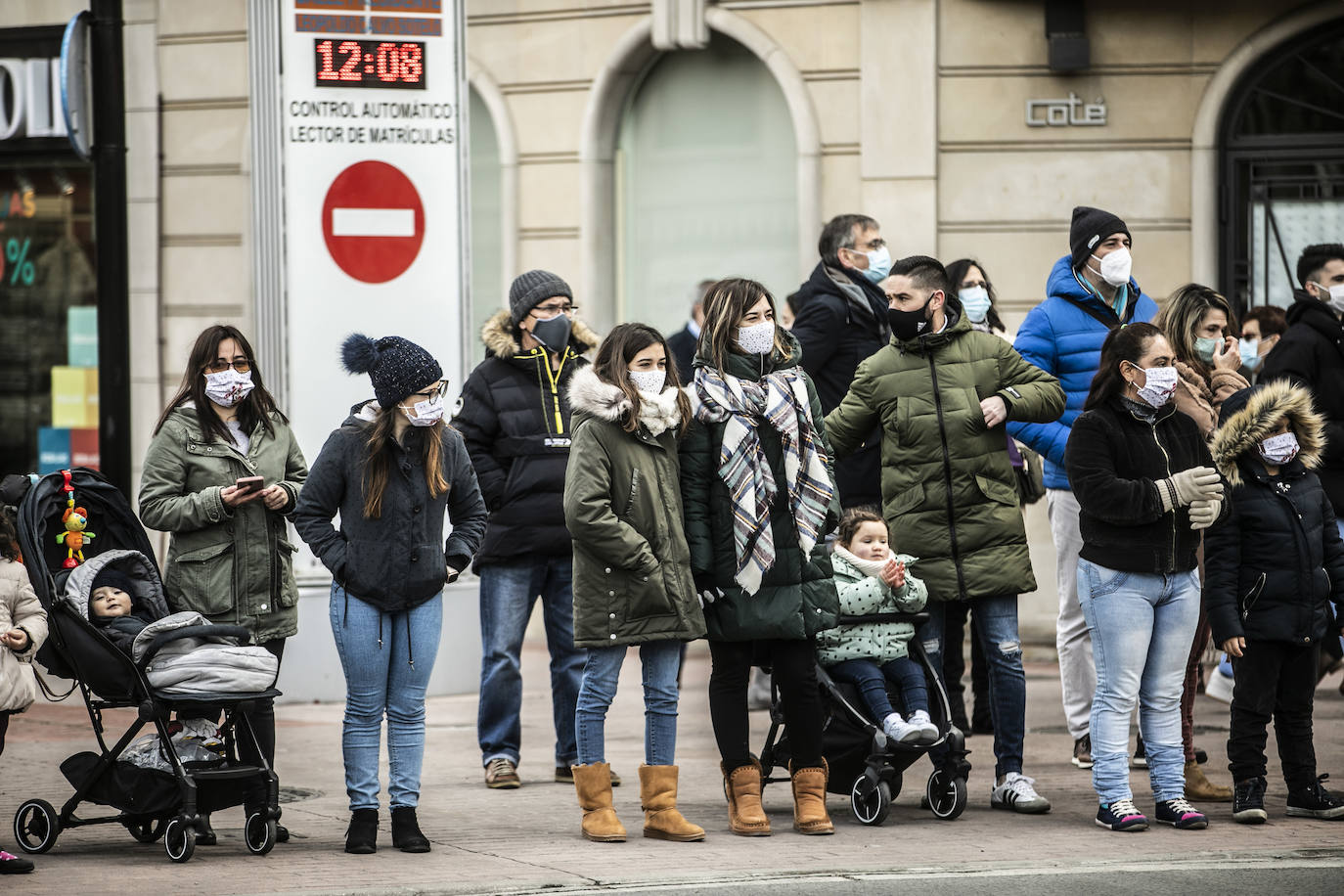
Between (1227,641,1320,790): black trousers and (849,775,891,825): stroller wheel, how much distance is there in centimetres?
133

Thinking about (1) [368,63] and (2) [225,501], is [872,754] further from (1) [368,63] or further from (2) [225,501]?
(1) [368,63]

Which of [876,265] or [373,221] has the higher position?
[373,221]

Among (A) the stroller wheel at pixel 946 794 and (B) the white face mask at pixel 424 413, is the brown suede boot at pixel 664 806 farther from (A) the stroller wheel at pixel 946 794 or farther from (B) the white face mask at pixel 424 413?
(B) the white face mask at pixel 424 413

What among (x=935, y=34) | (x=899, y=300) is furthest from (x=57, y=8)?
(x=899, y=300)

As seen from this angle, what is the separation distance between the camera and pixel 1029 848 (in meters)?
7.15

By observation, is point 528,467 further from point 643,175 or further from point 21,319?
point 21,319

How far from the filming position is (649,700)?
734 cm

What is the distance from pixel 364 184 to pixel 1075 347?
422 cm

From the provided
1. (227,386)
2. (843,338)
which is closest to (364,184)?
(843,338)

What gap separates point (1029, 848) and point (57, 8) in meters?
10.7

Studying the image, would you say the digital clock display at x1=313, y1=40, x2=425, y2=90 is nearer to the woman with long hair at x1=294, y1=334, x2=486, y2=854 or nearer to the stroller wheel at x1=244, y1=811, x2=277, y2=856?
the woman with long hair at x1=294, y1=334, x2=486, y2=854

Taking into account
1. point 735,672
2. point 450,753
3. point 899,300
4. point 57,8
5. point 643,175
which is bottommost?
point 450,753

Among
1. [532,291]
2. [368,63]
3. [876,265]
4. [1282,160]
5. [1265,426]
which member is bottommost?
[1265,426]

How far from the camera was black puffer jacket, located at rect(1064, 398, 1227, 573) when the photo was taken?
7.35 meters
